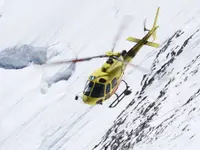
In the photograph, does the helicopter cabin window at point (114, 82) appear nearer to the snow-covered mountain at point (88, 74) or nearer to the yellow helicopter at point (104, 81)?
the yellow helicopter at point (104, 81)

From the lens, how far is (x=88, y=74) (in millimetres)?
36781

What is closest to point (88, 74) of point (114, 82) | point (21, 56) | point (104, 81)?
point (21, 56)

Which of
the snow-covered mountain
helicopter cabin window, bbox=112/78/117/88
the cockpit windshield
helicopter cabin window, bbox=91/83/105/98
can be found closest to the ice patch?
the snow-covered mountain

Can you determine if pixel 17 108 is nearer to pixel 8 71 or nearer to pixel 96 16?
pixel 8 71

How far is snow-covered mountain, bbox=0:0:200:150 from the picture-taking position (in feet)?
82.0

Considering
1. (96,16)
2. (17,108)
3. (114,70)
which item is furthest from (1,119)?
(114,70)

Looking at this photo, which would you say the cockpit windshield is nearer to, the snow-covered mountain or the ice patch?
the snow-covered mountain

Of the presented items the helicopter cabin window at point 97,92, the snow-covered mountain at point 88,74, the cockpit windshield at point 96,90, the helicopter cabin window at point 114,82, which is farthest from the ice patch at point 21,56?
the helicopter cabin window at point 97,92

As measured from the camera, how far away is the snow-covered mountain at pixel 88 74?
82.0ft

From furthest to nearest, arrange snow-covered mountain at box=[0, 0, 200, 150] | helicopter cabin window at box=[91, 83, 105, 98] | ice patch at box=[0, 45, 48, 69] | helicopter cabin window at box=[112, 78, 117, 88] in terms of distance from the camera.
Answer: ice patch at box=[0, 45, 48, 69] → snow-covered mountain at box=[0, 0, 200, 150] → helicopter cabin window at box=[112, 78, 117, 88] → helicopter cabin window at box=[91, 83, 105, 98]

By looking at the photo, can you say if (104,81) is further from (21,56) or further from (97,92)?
(21,56)

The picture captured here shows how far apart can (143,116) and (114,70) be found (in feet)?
14.4

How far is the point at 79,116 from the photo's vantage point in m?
34.1

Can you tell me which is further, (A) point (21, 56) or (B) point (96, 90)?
(A) point (21, 56)
